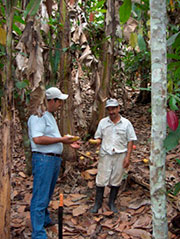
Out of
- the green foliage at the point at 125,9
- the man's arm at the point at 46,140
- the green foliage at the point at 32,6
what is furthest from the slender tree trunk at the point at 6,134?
the green foliage at the point at 125,9

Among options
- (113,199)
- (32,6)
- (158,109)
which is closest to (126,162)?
(113,199)

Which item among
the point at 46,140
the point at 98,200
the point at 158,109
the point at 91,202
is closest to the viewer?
the point at 158,109

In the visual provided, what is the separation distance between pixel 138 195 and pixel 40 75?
9.11 feet

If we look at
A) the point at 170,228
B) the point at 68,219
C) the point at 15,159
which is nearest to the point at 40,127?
the point at 68,219

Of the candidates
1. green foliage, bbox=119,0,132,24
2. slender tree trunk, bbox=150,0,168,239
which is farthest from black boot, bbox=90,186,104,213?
green foliage, bbox=119,0,132,24

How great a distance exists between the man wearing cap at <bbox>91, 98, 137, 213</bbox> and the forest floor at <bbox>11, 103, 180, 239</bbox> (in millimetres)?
263

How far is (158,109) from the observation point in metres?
1.75

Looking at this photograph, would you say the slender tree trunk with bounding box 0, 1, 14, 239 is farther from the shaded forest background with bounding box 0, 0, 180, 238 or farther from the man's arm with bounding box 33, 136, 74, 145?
the man's arm with bounding box 33, 136, 74, 145

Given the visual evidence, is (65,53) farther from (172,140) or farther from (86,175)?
(172,140)

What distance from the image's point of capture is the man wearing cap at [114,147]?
3.89m

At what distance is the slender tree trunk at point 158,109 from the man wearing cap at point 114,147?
6.81 feet

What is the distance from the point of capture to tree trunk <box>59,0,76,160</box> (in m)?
4.78

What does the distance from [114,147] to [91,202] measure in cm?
115

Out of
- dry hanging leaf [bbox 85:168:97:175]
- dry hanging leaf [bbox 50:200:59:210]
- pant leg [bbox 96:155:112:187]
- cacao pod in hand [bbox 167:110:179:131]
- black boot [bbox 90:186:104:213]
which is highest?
cacao pod in hand [bbox 167:110:179:131]
